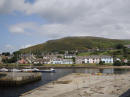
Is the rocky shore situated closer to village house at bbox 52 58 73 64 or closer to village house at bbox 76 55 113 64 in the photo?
village house at bbox 76 55 113 64

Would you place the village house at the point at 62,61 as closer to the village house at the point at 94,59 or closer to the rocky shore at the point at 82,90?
the village house at the point at 94,59

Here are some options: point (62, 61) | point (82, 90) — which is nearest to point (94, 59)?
point (62, 61)

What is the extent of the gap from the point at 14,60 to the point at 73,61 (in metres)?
58.5

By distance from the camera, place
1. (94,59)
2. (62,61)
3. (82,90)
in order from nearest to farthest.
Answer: (82,90) < (94,59) < (62,61)

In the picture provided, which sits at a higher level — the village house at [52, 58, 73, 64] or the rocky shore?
the village house at [52, 58, 73, 64]

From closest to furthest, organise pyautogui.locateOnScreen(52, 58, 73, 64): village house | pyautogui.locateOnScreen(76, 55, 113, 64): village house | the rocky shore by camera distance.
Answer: the rocky shore → pyautogui.locateOnScreen(76, 55, 113, 64): village house → pyautogui.locateOnScreen(52, 58, 73, 64): village house

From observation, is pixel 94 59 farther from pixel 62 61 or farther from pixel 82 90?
pixel 82 90

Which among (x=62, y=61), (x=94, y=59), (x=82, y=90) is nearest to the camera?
(x=82, y=90)

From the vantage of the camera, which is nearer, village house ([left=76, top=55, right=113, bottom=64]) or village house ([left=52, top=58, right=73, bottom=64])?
village house ([left=76, top=55, right=113, bottom=64])

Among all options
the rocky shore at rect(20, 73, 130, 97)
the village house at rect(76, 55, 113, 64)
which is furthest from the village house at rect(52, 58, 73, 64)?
the rocky shore at rect(20, 73, 130, 97)

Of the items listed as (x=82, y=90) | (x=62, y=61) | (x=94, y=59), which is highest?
(x=94, y=59)

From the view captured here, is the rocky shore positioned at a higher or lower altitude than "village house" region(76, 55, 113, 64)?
lower

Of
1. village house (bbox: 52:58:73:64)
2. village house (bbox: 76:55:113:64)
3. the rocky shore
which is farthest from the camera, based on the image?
village house (bbox: 52:58:73:64)

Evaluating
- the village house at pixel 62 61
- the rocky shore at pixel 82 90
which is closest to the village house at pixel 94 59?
the village house at pixel 62 61
